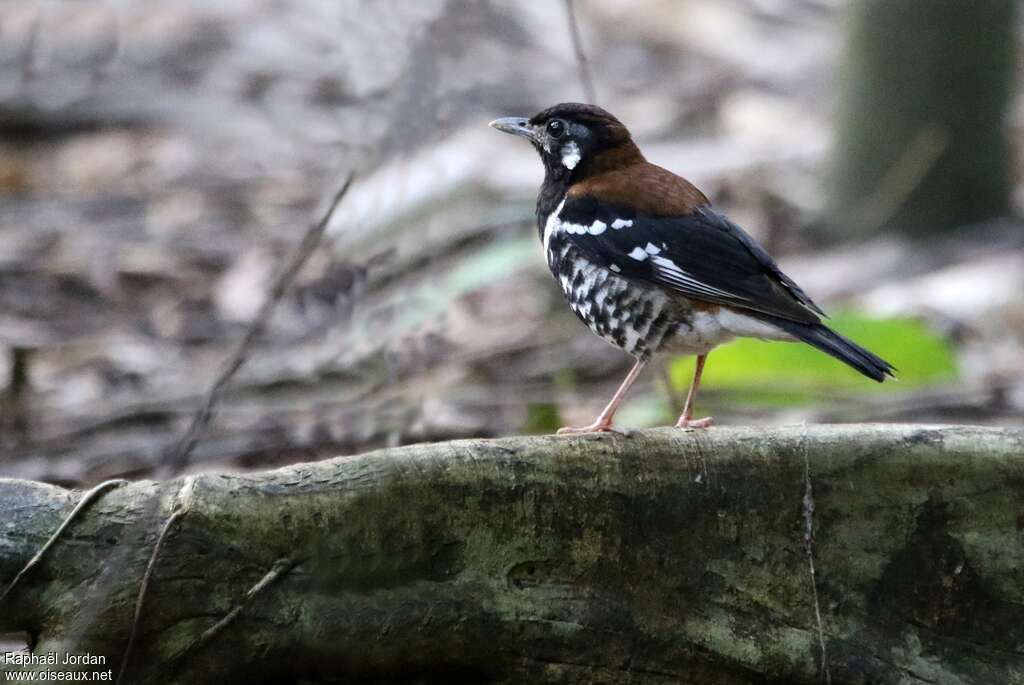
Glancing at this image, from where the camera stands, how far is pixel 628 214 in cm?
455

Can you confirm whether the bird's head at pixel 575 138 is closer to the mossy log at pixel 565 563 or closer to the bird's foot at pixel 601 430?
the bird's foot at pixel 601 430

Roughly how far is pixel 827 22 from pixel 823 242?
530cm

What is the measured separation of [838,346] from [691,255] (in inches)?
22.9

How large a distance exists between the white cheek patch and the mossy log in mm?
1496

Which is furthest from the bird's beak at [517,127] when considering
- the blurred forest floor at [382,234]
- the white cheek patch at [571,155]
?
the blurred forest floor at [382,234]

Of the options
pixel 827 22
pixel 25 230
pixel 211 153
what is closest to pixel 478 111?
pixel 211 153

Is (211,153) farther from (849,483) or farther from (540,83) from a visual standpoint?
(849,483)

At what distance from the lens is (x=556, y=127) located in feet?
16.1

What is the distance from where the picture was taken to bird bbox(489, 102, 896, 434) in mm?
4254

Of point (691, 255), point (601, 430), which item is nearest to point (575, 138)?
point (691, 255)

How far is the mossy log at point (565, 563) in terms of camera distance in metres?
3.14

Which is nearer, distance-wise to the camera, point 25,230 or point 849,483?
point 849,483

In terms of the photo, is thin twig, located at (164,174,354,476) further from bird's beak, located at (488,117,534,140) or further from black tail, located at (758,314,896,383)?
bird's beak, located at (488,117,534,140)

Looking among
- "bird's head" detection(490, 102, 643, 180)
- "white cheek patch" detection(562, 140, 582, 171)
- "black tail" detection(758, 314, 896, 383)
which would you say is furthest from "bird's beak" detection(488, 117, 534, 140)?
"black tail" detection(758, 314, 896, 383)
